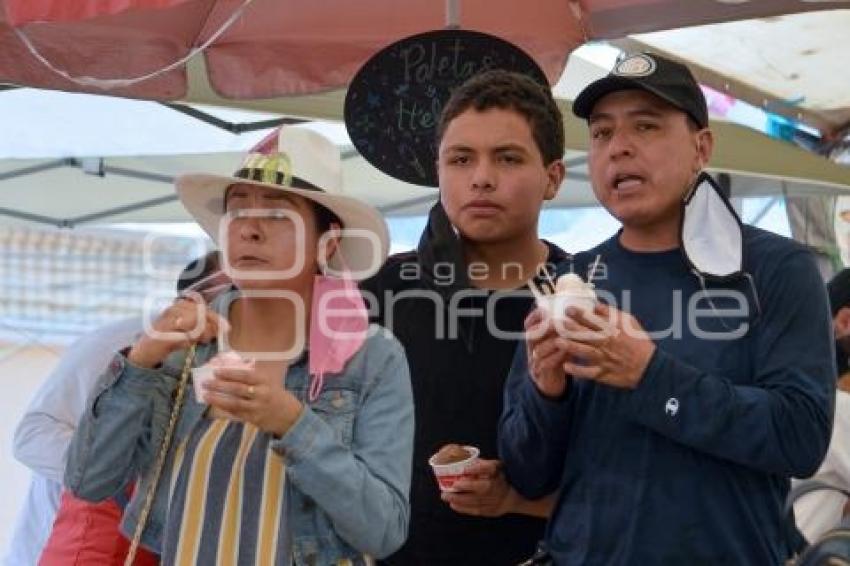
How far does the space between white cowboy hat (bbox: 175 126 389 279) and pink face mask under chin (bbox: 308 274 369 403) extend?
3.5 inches

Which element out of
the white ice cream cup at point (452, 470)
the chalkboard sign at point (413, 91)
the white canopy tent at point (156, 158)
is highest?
the white canopy tent at point (156, 158)

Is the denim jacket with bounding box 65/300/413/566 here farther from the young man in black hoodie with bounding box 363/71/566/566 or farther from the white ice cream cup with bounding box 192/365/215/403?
the young man in black hoodie with bounding box 363/71/566/566

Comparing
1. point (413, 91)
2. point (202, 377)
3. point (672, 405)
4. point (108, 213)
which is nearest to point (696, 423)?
point (672, 405)

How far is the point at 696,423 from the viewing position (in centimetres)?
169

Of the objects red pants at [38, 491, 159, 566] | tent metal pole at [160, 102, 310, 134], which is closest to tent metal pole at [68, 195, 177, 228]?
tent metal pole at [160, 102, 310, 134]

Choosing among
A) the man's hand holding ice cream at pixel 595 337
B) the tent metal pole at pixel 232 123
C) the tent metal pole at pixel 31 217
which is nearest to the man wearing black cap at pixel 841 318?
the man's hand holding ice cream at pixel 595 337

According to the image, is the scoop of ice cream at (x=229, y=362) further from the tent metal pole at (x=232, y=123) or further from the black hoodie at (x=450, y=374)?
the tent metal pole at (x=232, y=123)

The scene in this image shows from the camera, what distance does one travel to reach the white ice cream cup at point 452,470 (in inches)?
78.0

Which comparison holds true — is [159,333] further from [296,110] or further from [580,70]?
[580,70]

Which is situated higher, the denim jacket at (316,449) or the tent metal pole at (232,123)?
the tent metal pole at (232,123)

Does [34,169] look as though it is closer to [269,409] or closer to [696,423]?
[269,409]

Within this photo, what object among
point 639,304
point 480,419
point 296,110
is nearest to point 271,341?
point 480,419

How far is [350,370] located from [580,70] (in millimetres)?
3218

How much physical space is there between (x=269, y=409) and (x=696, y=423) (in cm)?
Answer: 62
